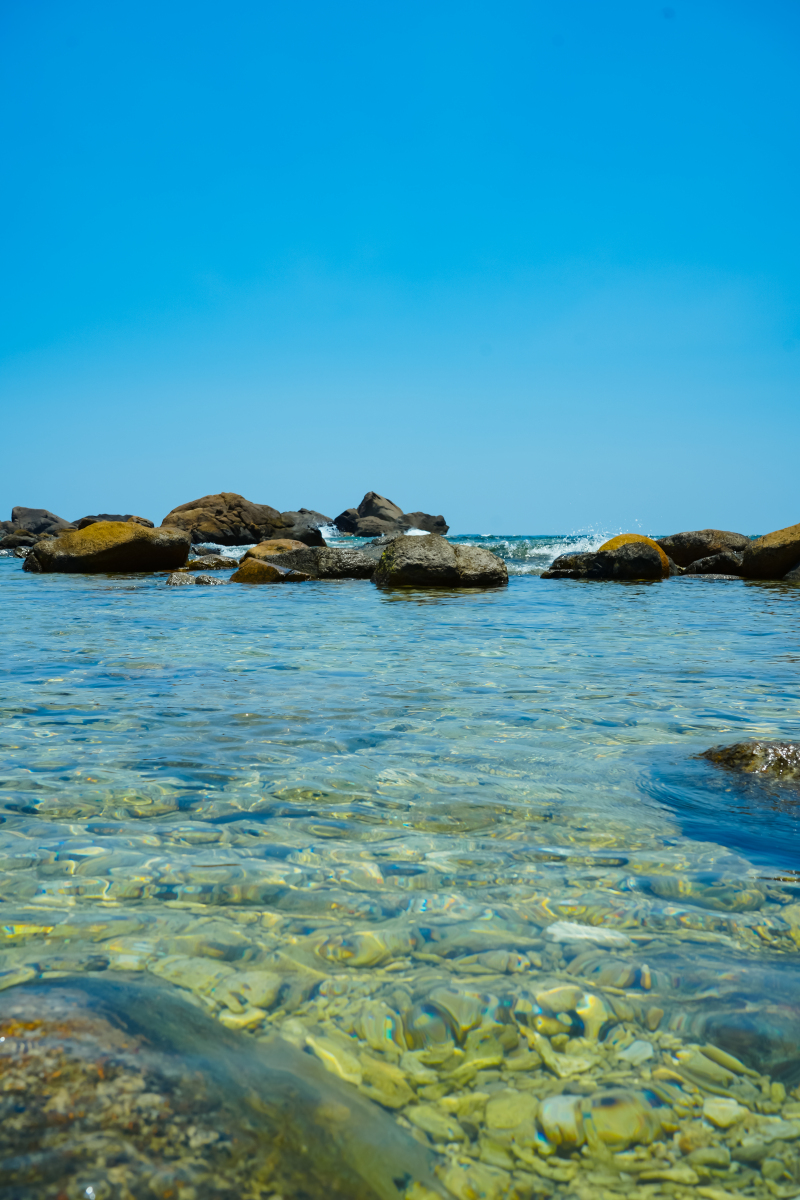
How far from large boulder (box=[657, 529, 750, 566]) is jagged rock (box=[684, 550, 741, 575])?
202cm

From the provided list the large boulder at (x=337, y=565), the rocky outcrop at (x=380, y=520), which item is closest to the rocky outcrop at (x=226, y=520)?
the rocky outcrop at (x=380, y=520)

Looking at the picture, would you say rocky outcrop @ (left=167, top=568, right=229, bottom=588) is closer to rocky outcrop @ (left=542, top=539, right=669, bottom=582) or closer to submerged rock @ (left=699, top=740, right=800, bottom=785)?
rocky outcrop @ (left=542, top=539, right=669, bottom=582)

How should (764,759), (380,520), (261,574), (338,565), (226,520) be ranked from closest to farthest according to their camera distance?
(764,759) < (261,574) < (338,565) < (226,520) < (380,520)

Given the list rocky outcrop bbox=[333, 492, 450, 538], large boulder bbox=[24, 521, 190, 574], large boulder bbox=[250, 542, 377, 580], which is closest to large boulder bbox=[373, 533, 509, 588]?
large boulder bbox=[250, 542, 377, 580]

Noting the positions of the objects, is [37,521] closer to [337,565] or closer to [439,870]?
[337,565]

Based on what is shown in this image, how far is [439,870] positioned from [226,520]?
4059 cm

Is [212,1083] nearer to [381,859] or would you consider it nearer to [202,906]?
[202,906]

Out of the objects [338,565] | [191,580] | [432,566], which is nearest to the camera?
[432,566]

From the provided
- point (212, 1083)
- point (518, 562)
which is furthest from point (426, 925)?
point (518, 562)

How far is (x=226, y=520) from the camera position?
4172 cm

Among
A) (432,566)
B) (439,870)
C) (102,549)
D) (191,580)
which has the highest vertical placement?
(102,549)

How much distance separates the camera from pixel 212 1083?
1.41 m

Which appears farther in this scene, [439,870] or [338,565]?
[338,565]

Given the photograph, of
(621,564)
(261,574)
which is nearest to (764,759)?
(261,574)
